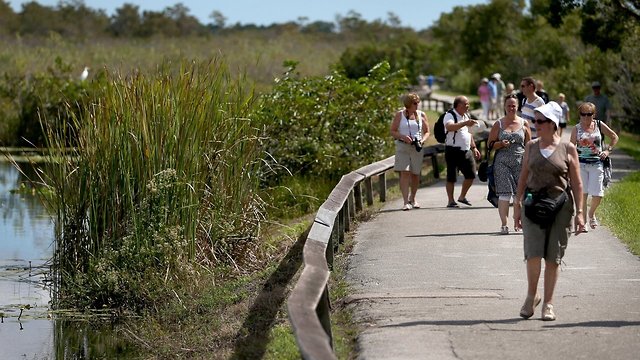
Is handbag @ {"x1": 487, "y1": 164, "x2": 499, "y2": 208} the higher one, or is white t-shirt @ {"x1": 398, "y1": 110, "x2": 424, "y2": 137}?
white t-shirt @ {"x1": 398, "y1": 110, "x2": 424, "y2": 137}

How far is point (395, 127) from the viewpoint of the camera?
61.7ft

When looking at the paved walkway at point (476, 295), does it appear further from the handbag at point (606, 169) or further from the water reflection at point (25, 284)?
the water reflection at point (25, 284)

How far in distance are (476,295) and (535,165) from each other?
5.64 ft

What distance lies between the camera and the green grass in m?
15.7

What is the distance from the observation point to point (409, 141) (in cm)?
1872

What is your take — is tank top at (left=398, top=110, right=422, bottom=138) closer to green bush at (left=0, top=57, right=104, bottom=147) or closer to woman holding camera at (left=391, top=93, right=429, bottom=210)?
woman holding camera at (left=391, top=93, right=429, bottom=210)

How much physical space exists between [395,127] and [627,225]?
3.70 m

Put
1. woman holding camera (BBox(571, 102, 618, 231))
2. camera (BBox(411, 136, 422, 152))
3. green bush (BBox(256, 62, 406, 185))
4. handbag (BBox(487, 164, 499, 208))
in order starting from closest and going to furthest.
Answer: woman holding camera (BBox(571, 102, 618, 231)), handbag (BBox(487, 164, 499, 208)), camera (BBox(411, 136, 422, 152)), green bush (BBox(256, 62, 406, 185))

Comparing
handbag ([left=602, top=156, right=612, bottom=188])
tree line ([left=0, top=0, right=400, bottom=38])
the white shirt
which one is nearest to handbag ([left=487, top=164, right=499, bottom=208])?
handbag ([left=602, top=156, right=612, bottom=188])

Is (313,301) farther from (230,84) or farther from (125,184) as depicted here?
(230,84)

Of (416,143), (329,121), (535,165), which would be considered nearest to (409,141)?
(416,143)

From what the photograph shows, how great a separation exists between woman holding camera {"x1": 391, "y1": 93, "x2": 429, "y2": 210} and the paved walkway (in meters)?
1.25

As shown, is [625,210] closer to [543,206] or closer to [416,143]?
[416,143]

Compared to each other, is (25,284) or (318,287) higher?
(318,287)
